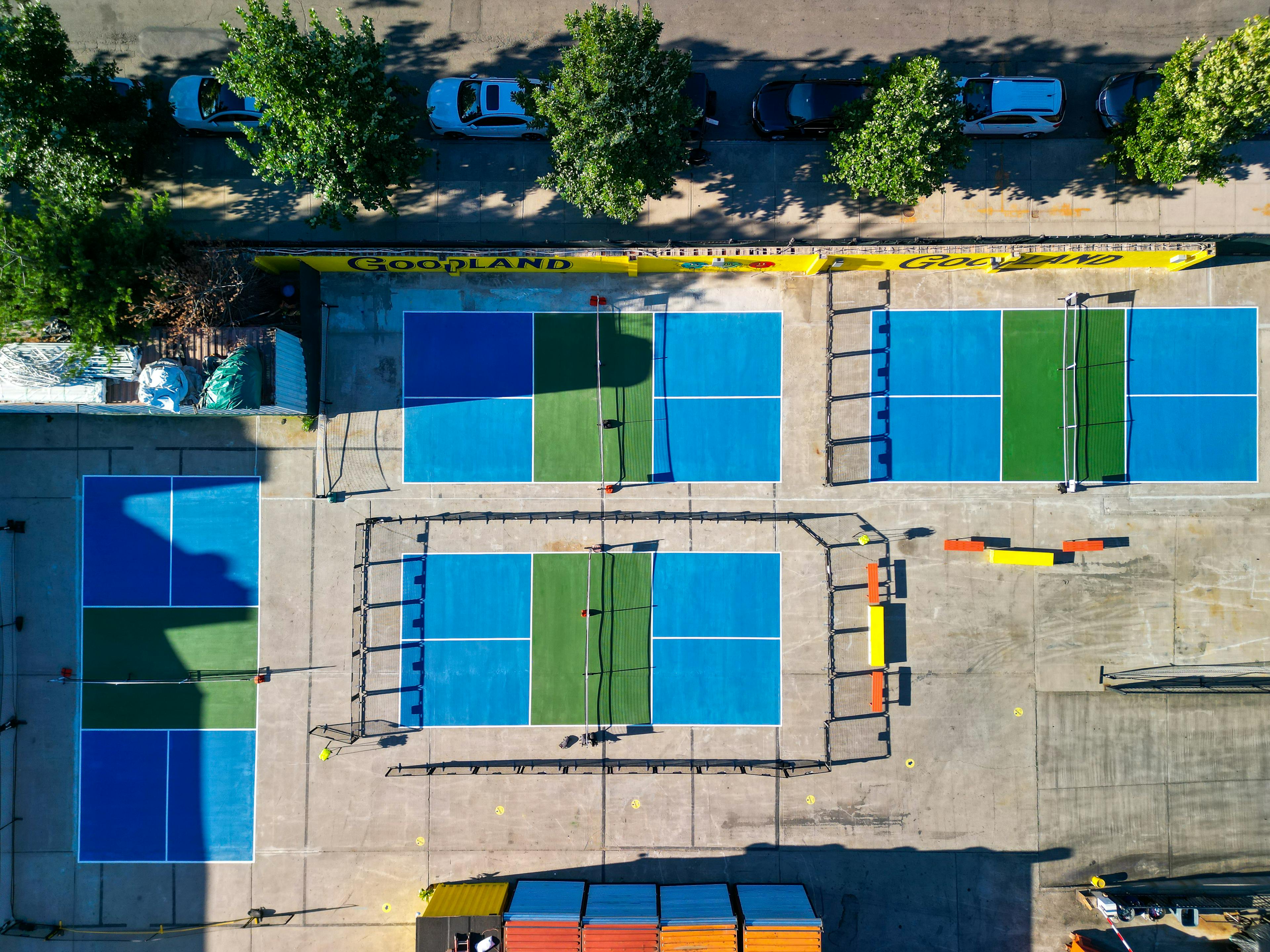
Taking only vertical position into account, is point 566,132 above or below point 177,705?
above

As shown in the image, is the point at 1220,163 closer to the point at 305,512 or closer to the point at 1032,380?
the point at 1032,380

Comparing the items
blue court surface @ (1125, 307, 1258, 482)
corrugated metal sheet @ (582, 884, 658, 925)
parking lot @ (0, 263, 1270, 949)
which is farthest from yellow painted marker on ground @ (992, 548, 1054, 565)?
corrugated metal sheet @ (582, 884, 658, 925)

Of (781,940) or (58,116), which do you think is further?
(781,940)

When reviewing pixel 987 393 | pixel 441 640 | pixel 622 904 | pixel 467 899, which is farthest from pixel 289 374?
pixel 987 393

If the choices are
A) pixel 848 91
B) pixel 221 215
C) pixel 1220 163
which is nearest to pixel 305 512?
pixel 221 215

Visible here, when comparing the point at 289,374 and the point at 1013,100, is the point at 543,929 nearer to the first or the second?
the point at 289,374
